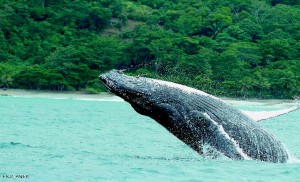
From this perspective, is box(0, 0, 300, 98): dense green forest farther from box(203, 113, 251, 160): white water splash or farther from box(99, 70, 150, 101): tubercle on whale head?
box(99, 70, 150, 101): tubercle on whale head

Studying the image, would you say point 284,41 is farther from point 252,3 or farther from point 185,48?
point 252,3

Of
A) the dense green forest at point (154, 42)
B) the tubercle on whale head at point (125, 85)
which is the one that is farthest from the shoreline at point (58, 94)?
the tubercle on whale head at point (125, 85)

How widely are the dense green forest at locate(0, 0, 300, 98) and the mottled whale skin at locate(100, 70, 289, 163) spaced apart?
44062mm

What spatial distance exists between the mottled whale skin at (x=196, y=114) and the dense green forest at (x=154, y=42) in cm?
4406

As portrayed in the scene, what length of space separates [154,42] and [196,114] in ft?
197

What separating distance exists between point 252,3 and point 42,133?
70.4m

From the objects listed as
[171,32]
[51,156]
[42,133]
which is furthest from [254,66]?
[51,156]

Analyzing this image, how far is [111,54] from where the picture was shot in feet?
229

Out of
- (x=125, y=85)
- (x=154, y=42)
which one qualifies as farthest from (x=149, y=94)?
(x=154, y=42)

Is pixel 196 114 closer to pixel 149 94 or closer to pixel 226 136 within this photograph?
pixel 226 136

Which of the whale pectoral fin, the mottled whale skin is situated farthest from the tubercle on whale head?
the whale pectoral fin

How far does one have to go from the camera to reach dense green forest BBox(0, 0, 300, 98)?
205ft

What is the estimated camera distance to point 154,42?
7062 cm

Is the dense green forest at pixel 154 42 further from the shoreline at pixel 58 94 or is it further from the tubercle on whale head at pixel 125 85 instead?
the tubercle on whale head at pixel 125 85
